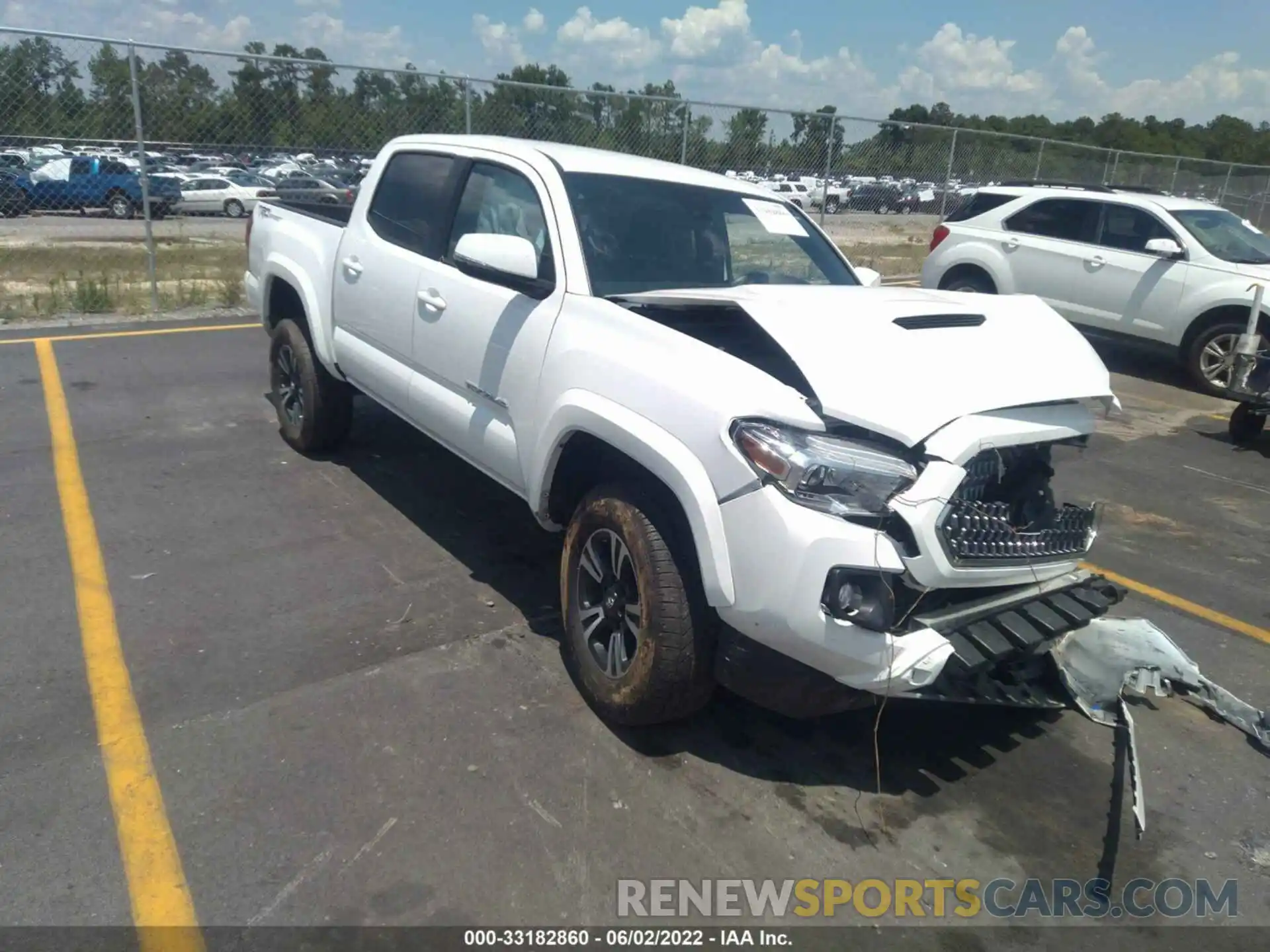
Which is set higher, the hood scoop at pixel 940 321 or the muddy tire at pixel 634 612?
the hood scoop at pixel 940 321

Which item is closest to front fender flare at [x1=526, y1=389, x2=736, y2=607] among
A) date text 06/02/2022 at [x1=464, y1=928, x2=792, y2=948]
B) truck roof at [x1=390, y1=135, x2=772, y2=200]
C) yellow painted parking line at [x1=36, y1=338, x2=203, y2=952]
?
date text 06/02/2022 at [x1=464, y1=928, x2=792, y2=948]

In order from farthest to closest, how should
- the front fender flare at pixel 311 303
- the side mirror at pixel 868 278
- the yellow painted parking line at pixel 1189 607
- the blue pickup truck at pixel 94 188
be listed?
the blue pickup truck at pixel 94 188 → the front fender flare at pixel 311 303 → the side mirror at pixel 868 278 → the yellow painted parking line at pixel 1189 607

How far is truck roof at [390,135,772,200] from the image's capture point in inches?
170

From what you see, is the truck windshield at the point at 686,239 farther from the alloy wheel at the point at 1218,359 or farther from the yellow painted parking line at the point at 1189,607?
the alloy wheel at the point at 1218,359

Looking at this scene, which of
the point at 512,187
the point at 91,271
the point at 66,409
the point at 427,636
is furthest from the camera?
the point at 91,271

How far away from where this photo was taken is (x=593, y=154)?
4.61 metres

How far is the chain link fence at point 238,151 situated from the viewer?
32.6 feet

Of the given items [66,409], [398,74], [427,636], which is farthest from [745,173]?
[427,636]

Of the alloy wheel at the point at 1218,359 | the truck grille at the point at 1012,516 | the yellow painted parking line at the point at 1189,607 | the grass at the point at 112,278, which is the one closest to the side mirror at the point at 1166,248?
the alloy wheel at the point at 1218,359

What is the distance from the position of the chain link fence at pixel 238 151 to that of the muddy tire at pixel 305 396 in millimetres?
4259

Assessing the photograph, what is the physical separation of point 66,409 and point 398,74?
6534mm

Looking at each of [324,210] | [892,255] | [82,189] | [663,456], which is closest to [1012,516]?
[663,456]

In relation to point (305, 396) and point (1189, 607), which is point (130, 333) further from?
point (1189, 607)

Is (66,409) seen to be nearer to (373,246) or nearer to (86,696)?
(373,246)
